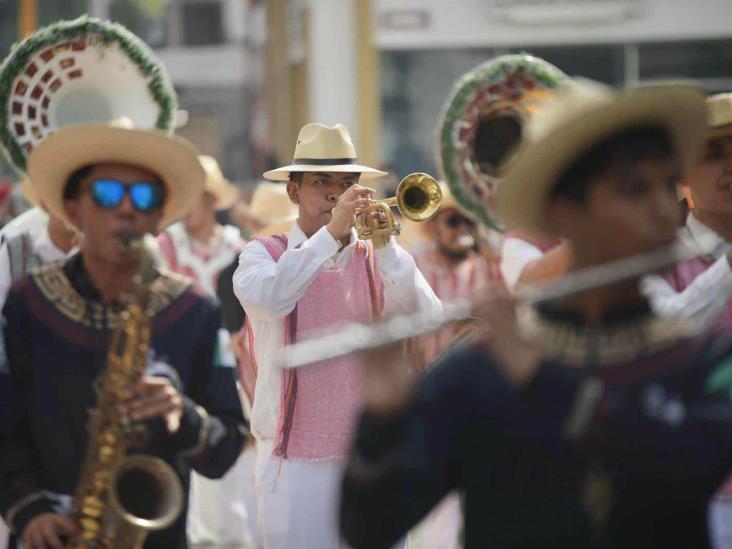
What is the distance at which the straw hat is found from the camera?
3.06 meters

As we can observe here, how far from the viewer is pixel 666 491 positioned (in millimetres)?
2971

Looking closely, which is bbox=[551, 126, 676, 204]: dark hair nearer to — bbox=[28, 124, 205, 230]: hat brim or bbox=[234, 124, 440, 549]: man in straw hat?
bbox=[28, 124, 205, 230]: hat brim

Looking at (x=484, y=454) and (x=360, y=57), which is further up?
(x=484, y=454)

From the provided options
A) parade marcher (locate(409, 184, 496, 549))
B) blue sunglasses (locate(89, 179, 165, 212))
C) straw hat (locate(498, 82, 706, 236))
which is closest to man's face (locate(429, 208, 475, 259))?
parade marcher (locate(409, 184, 496, 549))

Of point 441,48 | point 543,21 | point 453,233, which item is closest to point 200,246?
point 453,233

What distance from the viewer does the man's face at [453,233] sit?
9453 millimetres

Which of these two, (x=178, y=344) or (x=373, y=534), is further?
(x=178, y=344)

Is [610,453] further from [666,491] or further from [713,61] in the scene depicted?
[713,61]

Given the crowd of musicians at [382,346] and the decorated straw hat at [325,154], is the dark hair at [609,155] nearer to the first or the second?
the crowd of musicians at [382,346]

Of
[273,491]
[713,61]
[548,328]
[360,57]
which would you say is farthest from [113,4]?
[548,328]

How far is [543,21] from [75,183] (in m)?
14.1

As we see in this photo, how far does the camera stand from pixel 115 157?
13.6ft

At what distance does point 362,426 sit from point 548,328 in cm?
43

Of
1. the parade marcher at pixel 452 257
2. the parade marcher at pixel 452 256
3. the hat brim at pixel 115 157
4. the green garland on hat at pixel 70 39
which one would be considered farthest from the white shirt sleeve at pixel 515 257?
the hat brim at pixel 115 157
